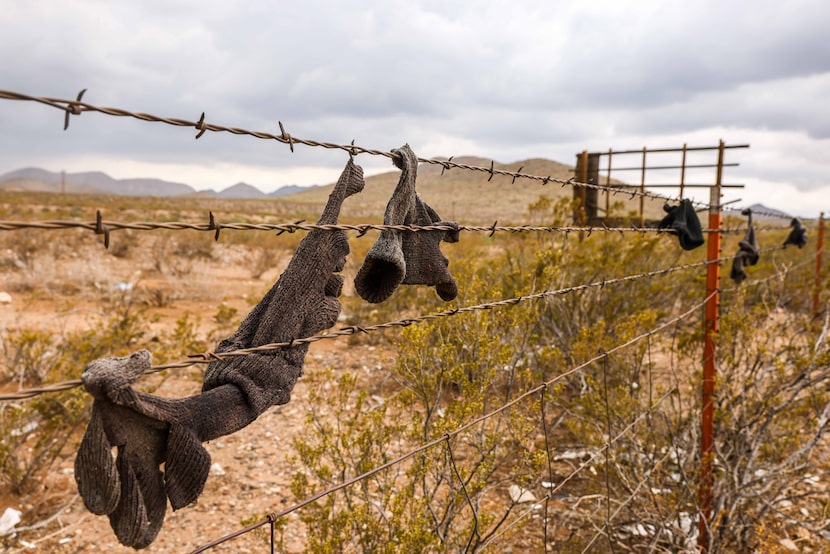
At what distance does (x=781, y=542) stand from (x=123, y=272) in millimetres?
13102

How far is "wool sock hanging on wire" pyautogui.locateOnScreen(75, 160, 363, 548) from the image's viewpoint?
1023 mm

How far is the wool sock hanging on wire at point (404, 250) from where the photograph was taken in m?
1.60

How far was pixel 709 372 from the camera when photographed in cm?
380

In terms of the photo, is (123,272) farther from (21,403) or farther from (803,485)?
(803,485)

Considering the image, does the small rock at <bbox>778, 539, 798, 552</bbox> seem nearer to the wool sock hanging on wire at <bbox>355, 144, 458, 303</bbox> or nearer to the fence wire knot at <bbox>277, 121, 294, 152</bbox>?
the wool sock hanging on wire at <bbox>355, 144, 458, 303</bbox>

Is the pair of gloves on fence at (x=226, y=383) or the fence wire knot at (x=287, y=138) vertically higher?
the fence wire knot at (x=287, y=138)

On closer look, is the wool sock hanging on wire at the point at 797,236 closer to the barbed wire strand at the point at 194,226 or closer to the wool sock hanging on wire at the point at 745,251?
the wool sock hanging on wire at the point at 745,251

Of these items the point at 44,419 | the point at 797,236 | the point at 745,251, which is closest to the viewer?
the point at 44,419

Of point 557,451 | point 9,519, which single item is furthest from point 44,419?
point 557,451

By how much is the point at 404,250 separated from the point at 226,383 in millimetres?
691

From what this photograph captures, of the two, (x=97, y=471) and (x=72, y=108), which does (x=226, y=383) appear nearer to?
(x=97, y=471)

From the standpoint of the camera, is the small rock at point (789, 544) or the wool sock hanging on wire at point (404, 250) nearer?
the wool sock hanging on wire at point (404, 250)

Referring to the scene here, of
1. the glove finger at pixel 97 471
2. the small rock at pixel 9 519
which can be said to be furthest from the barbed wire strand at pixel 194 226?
the small rock at pixel 9 519

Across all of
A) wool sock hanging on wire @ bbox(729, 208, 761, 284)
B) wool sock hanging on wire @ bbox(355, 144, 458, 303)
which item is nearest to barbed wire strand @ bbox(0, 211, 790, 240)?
wool sock hanging on wire @ bbox(355, 144, 458, 303)
